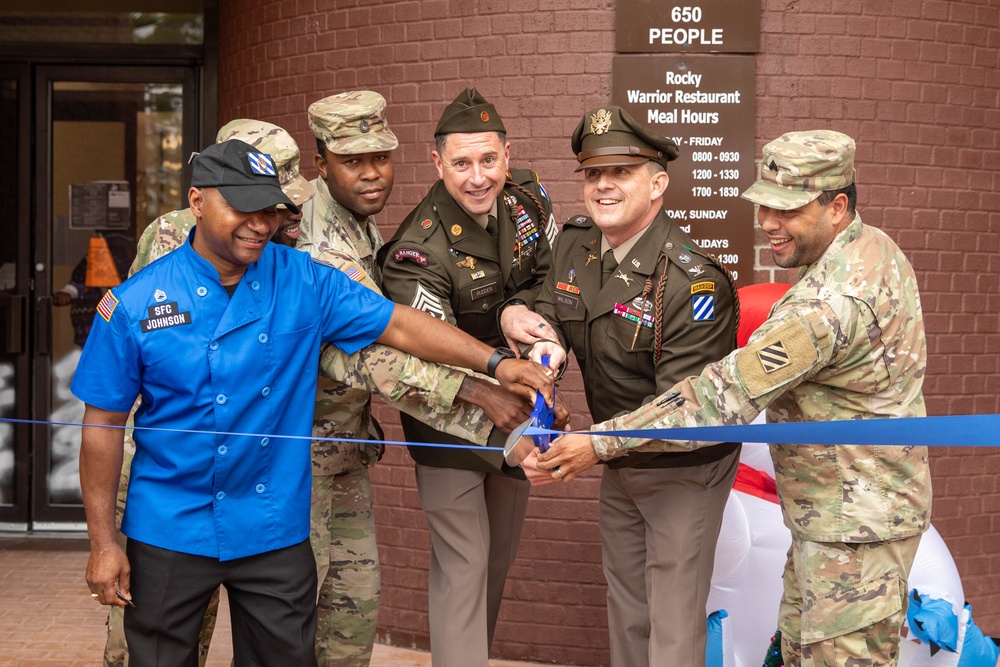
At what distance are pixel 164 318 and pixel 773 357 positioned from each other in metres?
1.60

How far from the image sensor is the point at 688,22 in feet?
15.8

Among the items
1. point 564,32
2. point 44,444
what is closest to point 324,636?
point 564,32

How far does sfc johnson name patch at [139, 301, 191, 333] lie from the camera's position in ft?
9.33

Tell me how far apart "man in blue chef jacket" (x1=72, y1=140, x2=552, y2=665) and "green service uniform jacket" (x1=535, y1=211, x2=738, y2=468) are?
37.9 inches

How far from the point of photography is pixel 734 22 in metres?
4.82

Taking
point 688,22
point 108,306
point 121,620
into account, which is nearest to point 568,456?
point 108,306

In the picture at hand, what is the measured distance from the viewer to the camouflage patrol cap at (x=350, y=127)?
367 centimetres

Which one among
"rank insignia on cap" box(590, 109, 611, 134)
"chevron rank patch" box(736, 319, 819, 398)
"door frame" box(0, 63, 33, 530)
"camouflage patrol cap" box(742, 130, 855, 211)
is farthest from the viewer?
"door frame" box(0, 63, 33, 530)

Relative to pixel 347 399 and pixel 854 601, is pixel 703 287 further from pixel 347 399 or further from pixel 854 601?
pixel 347 399

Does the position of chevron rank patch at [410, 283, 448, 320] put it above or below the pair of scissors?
above

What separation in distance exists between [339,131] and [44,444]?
429 centimetres

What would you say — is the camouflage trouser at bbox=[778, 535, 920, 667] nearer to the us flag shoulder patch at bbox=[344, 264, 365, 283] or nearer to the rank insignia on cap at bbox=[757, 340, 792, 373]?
the rank insignia on cap at bbox=[757, 340, 792, 373]

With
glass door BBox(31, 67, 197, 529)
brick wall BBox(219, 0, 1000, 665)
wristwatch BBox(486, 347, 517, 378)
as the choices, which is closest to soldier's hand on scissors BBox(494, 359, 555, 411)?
wristwatch BBox(486, 347, 517, 378)

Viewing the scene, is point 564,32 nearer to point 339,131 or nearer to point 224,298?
point 339,131
